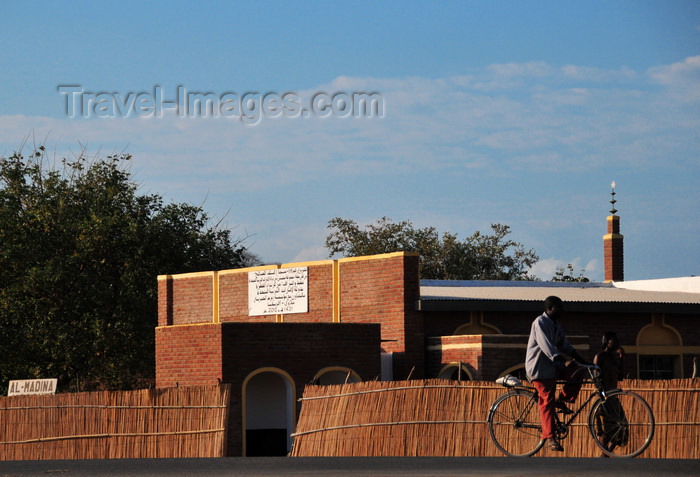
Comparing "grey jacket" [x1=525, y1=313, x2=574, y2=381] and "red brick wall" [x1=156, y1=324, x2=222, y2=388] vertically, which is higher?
"grey jacket" [x1=525, y1=313, x2=574, y2=381]

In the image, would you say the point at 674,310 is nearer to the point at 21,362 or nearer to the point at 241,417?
the point at 241,417

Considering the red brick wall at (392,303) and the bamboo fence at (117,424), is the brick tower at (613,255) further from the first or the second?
the bamboo fence at (117,424)

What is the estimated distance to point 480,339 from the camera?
28781 millimetres

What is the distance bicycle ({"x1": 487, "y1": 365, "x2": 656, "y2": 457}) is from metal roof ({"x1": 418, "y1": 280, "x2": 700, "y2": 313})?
17392 millimetres

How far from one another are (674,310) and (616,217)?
17.4m

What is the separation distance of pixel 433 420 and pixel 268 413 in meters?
13.9

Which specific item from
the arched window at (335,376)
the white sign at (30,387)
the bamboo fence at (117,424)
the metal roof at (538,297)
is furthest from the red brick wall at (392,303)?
the bamboo fence at (117,424)

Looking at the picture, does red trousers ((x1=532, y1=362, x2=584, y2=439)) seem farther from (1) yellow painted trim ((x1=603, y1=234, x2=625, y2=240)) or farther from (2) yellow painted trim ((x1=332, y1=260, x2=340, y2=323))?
(1) yellow painted trim ((x1=603, y1=234, x2=625, y2=240))

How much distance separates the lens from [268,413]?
30.2m

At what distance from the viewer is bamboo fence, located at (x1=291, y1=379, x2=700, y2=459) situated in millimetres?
14891

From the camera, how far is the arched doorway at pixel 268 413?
28406 mm

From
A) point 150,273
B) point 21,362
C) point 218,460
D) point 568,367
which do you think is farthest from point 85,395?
point 150,273

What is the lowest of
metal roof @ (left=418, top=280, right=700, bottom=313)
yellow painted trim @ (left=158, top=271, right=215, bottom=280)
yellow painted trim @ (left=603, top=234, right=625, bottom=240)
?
metal roof @ (left=418, top=280, right=700, bottom=313)

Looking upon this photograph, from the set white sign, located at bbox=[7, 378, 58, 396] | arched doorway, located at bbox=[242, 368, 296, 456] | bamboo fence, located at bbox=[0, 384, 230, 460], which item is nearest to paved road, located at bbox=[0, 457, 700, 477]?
bamboo fence, located at bbox=[0, 384, 230, 460]
